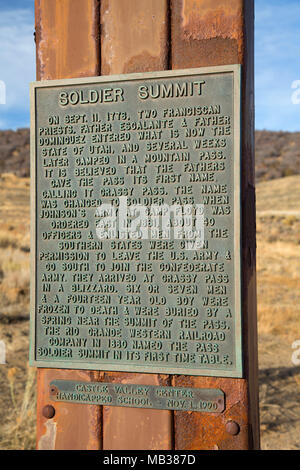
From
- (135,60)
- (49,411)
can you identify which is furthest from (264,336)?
(135,60)

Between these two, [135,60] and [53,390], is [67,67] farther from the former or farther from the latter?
[53,390]

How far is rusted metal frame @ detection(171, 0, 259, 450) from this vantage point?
3027mm

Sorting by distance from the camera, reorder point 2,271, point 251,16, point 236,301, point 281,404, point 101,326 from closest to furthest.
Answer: point 236,301, point 101,326, point 251,16, point 281,404, point 2,271

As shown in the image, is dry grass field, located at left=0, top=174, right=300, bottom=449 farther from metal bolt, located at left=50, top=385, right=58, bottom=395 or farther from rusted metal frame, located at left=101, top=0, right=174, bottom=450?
rusted metal frame, located at left=101, top=0, right=174, bottom=450

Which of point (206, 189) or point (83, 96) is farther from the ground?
point (83, 96)

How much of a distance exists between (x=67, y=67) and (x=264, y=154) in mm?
38200

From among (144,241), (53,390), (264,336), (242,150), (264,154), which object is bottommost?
(264,336)

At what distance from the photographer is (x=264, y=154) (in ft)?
131

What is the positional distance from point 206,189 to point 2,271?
8760 mm

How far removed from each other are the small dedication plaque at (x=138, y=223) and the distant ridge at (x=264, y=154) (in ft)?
101

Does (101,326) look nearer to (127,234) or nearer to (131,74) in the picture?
(127,234)

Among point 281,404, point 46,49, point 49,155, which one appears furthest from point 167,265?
point 281,404

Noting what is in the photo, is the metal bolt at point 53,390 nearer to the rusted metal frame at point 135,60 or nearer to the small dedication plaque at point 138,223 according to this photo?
the small dedication plaque at point 138,223

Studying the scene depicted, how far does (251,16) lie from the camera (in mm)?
3406
